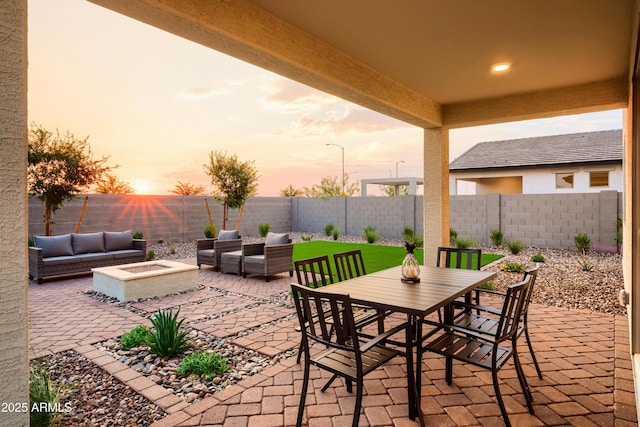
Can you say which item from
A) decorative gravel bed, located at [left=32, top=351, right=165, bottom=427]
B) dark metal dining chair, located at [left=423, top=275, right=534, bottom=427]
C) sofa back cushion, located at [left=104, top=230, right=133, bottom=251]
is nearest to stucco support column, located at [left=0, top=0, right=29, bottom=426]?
decorative gravel bed, located at [left=32, top=351, right=165, bottom=427]

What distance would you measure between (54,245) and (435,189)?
281 inches

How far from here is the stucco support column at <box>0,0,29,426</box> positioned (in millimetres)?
1662

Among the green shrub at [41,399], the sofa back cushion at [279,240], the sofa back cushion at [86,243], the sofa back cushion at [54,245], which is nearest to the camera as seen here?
the green shrub at [41,399]

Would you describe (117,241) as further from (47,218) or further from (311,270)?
(311,270)

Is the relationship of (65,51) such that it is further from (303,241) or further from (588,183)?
(588,183)

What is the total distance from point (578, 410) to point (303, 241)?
10751mm

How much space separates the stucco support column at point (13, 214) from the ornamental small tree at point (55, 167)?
27.9 ft

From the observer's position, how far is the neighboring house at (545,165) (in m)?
14.1

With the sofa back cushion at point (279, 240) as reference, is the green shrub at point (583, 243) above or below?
below

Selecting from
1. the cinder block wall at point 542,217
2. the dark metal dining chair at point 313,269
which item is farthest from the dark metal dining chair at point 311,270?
the cinder block wall at point 542,217

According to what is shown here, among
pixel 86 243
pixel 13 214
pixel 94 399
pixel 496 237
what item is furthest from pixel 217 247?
pixel 496 237

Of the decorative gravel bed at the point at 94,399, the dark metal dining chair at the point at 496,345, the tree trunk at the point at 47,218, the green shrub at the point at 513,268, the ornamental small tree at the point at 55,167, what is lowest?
the decorative gravel bed at the point at 94,399

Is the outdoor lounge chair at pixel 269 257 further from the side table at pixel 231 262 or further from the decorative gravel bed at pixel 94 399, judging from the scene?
the decorative gravel bed at pixel 94 399

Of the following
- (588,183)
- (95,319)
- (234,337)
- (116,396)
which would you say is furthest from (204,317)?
(588,183)
